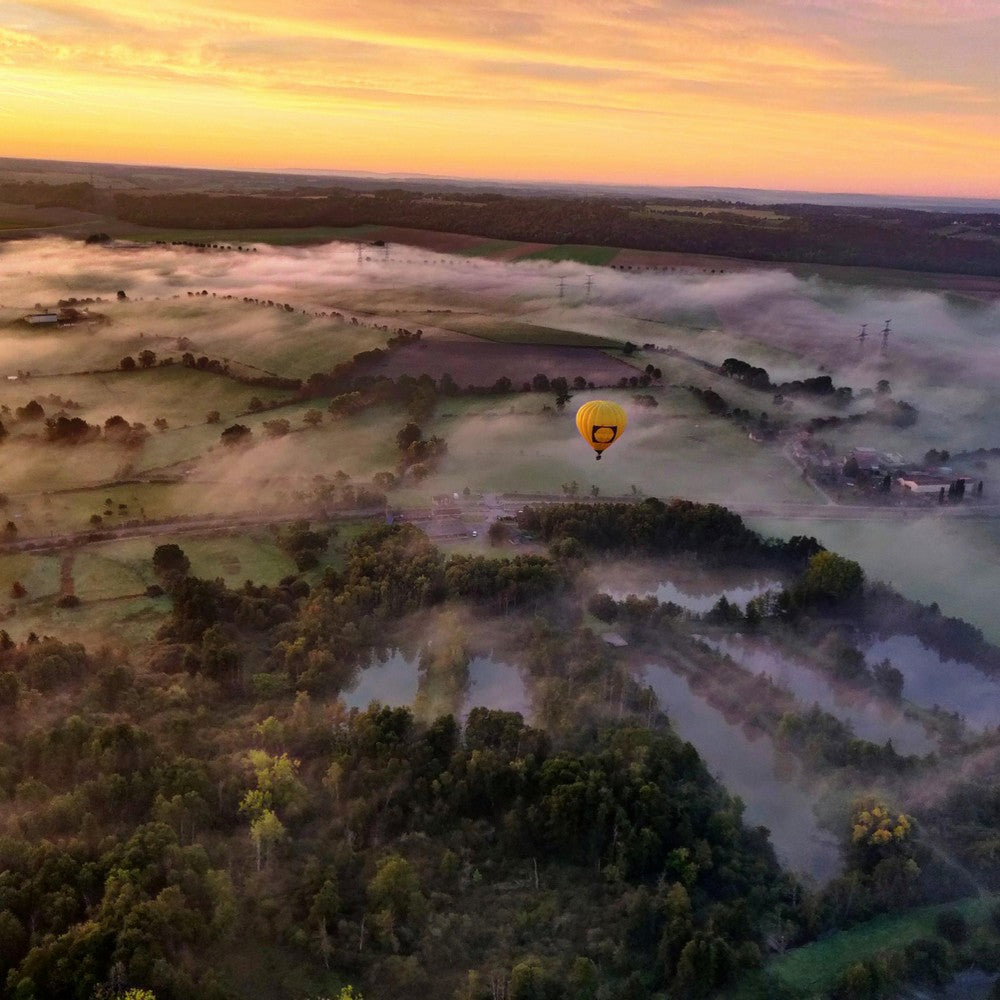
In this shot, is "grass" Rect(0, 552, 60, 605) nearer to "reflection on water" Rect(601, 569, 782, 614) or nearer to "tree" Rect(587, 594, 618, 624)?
"tree" Rect(587, 594, 618, 624)

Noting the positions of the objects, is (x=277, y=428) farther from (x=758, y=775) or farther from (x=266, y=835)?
(x=758, y=775)

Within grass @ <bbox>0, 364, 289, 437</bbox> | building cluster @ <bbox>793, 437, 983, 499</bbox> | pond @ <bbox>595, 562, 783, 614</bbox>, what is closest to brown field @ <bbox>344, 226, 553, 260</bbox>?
grass @ <bbox>0, 364, 289, 437</bbox>

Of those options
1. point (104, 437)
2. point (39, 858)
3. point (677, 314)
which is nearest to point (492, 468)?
point (104, 437)

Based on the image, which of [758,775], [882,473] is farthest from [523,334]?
[758,775]

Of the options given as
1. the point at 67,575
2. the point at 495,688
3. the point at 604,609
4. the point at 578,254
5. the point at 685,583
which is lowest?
the point at 495,688

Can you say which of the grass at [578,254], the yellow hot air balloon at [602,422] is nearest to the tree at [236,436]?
the yellow hot air balloon at [602,422]

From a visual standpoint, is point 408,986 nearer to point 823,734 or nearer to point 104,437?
point 823,734
